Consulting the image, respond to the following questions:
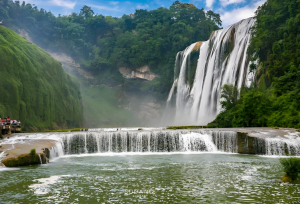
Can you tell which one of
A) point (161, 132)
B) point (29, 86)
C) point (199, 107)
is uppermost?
point (29, 86)

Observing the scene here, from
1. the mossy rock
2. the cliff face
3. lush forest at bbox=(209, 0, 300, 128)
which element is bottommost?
the mossy rock

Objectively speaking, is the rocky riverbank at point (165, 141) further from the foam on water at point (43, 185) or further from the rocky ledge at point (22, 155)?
the foam on water at point (43, 185)

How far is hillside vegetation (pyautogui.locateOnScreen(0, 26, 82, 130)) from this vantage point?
3331 cm

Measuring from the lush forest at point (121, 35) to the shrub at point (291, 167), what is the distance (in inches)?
2020

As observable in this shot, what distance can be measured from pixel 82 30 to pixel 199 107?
45758 millimetres

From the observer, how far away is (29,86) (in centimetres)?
3759

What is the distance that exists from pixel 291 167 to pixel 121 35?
65.4 meters

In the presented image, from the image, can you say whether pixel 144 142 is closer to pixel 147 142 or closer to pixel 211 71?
pixel 147 142

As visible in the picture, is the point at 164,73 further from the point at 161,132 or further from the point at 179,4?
the point at 161,132

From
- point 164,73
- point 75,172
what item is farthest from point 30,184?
point 164,73

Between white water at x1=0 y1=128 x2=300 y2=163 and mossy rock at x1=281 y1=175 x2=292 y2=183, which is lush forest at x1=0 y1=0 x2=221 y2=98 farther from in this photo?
mossy rock at x1=281 y1=175 x2=292 y2=183

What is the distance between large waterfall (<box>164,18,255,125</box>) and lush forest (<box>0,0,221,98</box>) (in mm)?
13536

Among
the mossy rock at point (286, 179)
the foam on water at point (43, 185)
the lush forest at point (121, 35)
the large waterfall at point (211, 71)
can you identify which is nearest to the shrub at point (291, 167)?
the mossy rock at point (286, 179)

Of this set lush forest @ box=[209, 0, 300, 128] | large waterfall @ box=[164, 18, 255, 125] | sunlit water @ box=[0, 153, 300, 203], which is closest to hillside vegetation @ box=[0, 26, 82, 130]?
large waterfall @ box=[164, 18, 255, 125]
